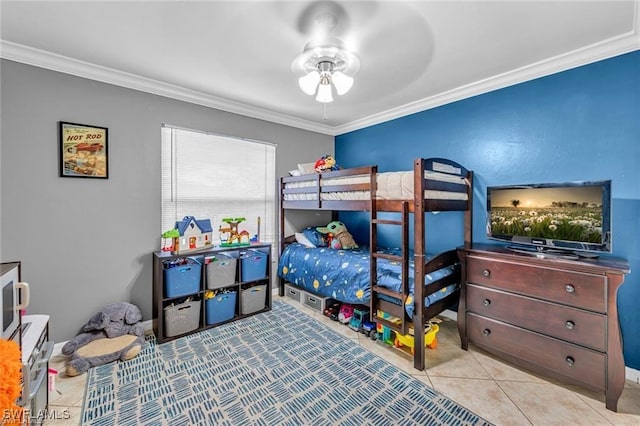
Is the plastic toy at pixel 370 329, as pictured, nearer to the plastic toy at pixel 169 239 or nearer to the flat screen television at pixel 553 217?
the flat screen television at pixel 553 217

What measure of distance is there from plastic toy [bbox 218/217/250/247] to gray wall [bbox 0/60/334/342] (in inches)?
26.4

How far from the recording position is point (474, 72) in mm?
2541


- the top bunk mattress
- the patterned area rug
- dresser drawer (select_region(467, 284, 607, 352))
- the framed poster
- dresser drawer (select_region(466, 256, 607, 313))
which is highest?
the framed poster

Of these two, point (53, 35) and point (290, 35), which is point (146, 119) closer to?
point (53, 35)

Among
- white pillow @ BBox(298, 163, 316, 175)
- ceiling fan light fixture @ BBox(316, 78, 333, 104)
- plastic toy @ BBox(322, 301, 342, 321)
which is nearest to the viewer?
ceiling fan light fixture @ BBox(316, 78, 333, 104)

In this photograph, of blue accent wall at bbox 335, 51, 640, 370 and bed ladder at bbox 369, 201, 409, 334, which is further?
bed ladder at bbox 369, 201, 409, 334

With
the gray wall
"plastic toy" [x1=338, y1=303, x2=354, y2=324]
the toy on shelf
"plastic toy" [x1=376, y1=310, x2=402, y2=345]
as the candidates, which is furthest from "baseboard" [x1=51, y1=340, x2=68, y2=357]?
"plastic toy" [x1=376, y1=310, x2=402, y2=345]

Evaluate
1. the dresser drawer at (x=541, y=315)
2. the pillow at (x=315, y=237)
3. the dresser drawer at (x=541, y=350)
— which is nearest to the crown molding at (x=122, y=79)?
the pillow at (x=315, y=237)

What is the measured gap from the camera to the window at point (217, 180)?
116 inches

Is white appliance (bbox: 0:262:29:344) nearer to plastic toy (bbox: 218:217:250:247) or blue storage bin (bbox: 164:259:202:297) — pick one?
blue storage bin (bbox: 164:259:202:297)

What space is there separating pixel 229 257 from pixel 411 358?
6.75 feet

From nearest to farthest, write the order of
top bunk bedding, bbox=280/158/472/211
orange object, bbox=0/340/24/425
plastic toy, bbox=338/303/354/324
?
orange object, bbox=0/340/24/425
top bunk bedding, bbox=280/158/472/211
plastic toy, bbox=338/303/354/324

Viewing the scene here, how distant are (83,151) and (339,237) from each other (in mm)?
2810

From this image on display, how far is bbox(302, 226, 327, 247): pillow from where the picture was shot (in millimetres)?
3697
